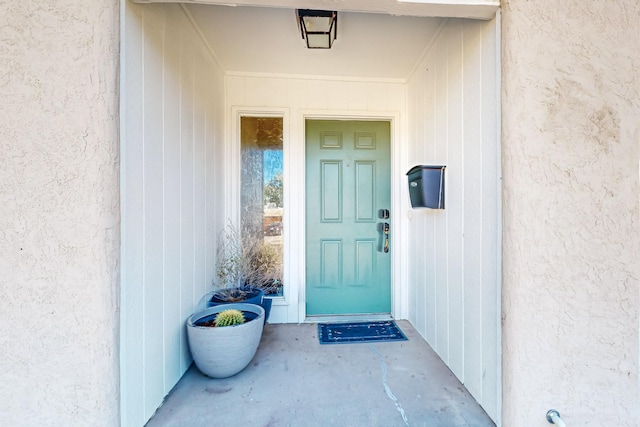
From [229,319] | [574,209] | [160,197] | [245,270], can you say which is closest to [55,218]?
[160,197]

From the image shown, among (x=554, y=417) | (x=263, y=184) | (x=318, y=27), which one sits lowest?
(x=554, y=417)

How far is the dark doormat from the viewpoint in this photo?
7.02 ft

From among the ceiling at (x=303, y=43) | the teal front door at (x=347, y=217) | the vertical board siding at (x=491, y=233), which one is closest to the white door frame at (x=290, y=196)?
the teal front door at (x=347, y=217)

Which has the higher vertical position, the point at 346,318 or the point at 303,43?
the point at 303,43

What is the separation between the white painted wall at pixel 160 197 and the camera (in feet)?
3.91

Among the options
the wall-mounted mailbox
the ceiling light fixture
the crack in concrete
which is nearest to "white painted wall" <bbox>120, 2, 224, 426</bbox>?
the ceiling light fixture

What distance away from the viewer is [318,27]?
5.72ft

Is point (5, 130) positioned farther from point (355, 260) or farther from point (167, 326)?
point (355, 260)

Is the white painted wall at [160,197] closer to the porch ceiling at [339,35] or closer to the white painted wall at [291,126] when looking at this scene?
the porch ceiling at [339,35]

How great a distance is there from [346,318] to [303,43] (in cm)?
236

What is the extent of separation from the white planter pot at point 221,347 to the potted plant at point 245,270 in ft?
1.56

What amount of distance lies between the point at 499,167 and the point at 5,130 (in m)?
2.06

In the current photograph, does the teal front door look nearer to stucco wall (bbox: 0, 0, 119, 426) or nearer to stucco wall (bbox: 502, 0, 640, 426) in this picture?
stucco wall (bbox: 502, 0, 640, 426)

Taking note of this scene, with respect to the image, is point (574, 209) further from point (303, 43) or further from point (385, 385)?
point (303, 43)
